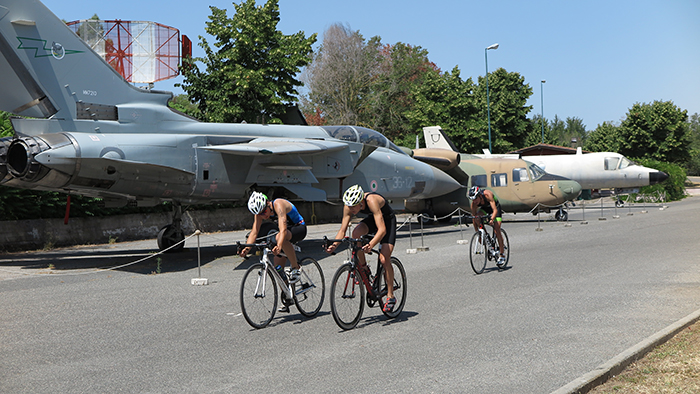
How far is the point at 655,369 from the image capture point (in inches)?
201

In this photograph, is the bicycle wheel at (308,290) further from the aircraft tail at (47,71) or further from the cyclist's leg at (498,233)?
the aircraft tail at (47,71)

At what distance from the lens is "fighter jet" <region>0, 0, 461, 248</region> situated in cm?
1248

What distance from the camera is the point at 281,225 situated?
7500mm

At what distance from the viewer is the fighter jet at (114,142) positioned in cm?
1248

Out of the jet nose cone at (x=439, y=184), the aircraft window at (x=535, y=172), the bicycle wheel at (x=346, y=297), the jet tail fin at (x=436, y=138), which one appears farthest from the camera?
the jet tail fin at (x=436, y=138)

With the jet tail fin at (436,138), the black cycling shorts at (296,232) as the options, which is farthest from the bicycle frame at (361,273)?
the jet tail fin at (436,138)

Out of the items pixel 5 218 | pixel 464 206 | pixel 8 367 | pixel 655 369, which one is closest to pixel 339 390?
pixel 655 369

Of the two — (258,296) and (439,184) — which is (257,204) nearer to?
(258,296)

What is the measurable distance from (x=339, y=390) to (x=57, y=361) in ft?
10.5

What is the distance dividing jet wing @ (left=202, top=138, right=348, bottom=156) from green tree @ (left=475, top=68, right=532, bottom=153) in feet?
125

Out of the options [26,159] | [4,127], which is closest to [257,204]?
[26,159]

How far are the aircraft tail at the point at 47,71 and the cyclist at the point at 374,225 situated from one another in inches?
345

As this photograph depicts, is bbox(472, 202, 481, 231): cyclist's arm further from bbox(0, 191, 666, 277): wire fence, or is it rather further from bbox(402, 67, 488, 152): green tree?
bbox(402, 67, 488, 152): green tree

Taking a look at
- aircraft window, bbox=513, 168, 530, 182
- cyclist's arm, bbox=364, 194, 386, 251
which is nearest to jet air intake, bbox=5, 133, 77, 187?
cyclist's arm, bbox=364, 194, 386, 251
